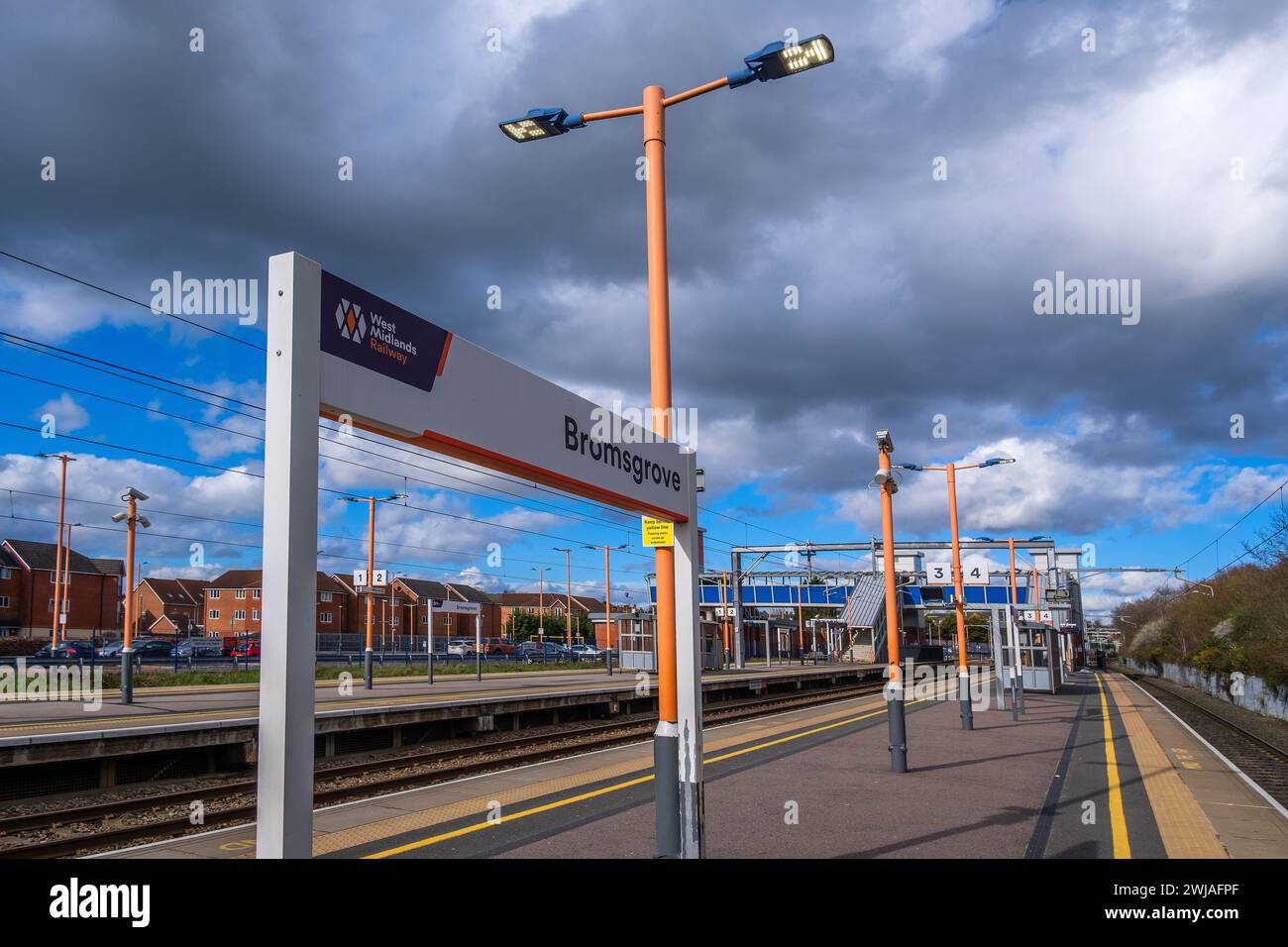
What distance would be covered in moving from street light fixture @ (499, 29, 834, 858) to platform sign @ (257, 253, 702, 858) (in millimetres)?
134

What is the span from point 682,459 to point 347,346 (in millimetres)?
3268

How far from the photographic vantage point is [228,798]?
11484 millimetres

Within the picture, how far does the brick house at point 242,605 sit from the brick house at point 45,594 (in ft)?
41.6

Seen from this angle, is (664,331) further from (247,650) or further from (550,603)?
(550,603)

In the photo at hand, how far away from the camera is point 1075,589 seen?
83.2 m

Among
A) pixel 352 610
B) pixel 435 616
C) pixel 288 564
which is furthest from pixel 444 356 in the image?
pixel 435 616

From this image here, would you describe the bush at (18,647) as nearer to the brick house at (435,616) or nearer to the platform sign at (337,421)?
the brick house at (435,616)

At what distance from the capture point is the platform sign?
311 cm

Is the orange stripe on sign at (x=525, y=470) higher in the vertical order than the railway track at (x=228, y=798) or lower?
higher

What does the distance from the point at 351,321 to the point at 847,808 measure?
27.1ft

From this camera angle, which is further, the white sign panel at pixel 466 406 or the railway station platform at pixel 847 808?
the railway station platform at pixel 847 808

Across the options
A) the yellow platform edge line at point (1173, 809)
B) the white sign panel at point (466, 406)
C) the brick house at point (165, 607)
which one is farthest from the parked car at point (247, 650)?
the white sign panel at point (466, 406)

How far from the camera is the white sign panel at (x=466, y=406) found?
3572mm
